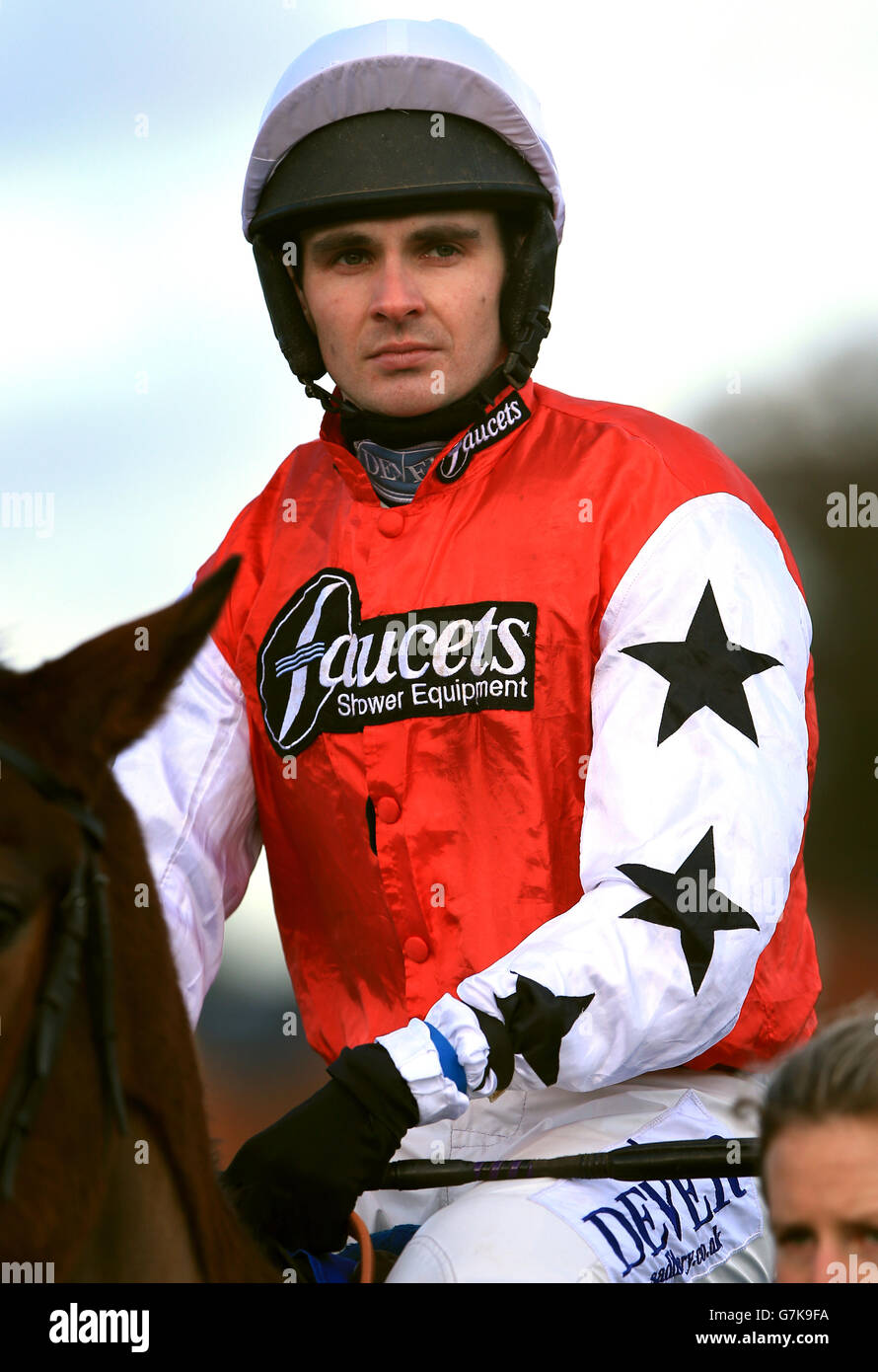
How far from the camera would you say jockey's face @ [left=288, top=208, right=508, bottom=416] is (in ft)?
8.61

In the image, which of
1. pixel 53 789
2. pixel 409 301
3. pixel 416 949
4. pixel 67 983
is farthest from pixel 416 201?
pixel 67 983

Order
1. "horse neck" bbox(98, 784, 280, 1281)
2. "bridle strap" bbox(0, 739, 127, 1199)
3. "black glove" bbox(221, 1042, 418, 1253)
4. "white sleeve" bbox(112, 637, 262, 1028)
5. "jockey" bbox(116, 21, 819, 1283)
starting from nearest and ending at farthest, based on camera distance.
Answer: "bridle strap" bbox(0, 739, 127, 1199), "horse neck" bbox(98, 784, 280, 1281), "black glove" bbox(221, 1042, 418, 1253), "jockey" bbox(116, 21, 819, 1283), "white sleeve" bbox(112, 637, 262, 1028)

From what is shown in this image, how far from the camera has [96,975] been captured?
4.62 feet

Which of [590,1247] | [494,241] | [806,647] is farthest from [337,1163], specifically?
[494,241]

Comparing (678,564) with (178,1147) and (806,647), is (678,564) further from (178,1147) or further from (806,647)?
(178,1147)

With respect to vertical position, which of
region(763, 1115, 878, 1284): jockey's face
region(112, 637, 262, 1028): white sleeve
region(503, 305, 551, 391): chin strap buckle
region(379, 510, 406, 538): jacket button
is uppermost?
region(503, 305, 551, 391): chin strap buckle

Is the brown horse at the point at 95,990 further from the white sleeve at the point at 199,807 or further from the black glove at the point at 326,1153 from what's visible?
the white sleeve at the point at 199,807

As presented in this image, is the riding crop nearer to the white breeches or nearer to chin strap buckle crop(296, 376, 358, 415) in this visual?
the white breeches

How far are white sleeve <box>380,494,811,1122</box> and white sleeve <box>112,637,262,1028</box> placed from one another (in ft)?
2.29

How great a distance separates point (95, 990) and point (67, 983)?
47 millimetres

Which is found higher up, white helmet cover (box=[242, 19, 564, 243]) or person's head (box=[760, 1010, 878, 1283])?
white helmet cover (box=[242, 19, 564, 243])

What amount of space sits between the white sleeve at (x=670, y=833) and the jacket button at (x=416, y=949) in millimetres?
416

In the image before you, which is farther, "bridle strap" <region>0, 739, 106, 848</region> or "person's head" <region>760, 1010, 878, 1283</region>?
"person's head" <region>760, 1010, 878, 1283</region>

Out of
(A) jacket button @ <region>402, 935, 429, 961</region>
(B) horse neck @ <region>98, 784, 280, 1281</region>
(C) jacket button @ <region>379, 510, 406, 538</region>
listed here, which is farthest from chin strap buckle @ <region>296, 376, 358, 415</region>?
(B) horse neck @ <region>98, 784, 280, 1281</region>
